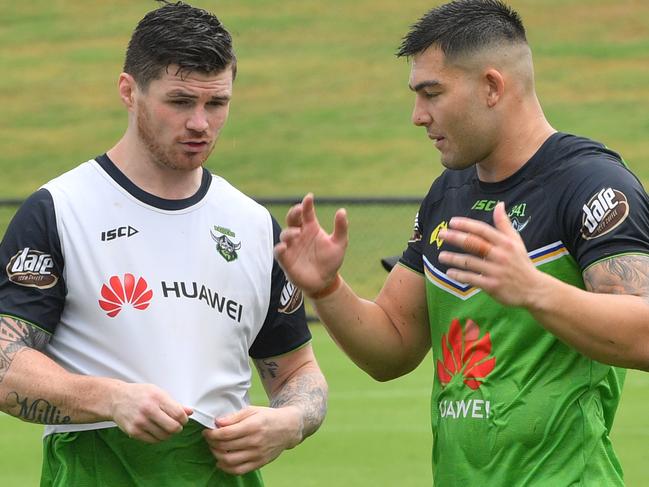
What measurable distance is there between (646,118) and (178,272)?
23011mm

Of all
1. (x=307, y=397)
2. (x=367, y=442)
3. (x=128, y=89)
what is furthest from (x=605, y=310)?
(x=367, y=442)

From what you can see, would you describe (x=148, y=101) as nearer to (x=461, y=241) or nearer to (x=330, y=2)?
(x=461, y=241)

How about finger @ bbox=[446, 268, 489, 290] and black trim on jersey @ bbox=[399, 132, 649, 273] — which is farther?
black trim on jersey @ bbox=[399, 132, 649, 273]

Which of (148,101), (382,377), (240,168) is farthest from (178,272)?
(240,168)

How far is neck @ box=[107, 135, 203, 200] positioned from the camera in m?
4.78

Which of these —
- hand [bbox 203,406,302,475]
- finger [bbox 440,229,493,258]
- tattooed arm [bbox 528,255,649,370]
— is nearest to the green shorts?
hand [bbox 203,406,302,475]

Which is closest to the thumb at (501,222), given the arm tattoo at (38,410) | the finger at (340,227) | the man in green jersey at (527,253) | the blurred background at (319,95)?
the man in green jersey at (527,253)

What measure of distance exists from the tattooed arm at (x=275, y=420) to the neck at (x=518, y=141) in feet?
3.25

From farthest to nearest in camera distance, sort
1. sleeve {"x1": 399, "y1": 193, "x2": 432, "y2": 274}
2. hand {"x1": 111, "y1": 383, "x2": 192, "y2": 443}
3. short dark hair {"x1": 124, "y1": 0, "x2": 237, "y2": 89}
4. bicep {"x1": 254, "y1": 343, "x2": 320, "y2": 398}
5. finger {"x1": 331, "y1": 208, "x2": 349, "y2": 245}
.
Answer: sleeve {"x1": 399, "y1": 193, "x2": 432, "y2": 274} < bicep {"x1": 254, "y1": 343, "x2": 320, "y2": 398} < short dark hair {"x1": 124, "y1": 0, "x2": 237, "y2": 89} < finger {"x1": 331, "y1": 208, "x2": 349, "y2": 245} < hand {"x1": 111, "y1": 383, "x2": 192, "y2": 443}

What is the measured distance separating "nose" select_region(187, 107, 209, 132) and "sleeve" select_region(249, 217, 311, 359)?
1.77 ft

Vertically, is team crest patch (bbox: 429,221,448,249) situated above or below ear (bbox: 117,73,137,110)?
below

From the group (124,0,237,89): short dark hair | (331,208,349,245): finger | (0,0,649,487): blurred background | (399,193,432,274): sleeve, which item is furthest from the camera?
(0,0,649,487): blurred background

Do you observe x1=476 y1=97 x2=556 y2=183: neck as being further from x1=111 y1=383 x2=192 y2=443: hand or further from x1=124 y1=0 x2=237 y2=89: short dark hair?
x1=111 y1=383 x2=192 y2=443: hand

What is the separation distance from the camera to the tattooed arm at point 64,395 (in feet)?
Result: 13.9
